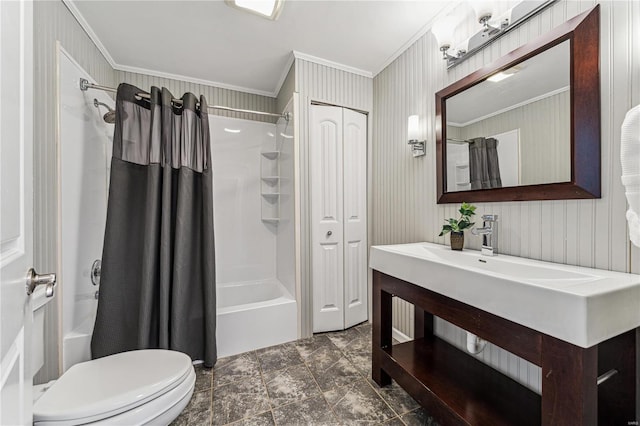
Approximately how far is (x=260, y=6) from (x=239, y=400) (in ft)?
7.92

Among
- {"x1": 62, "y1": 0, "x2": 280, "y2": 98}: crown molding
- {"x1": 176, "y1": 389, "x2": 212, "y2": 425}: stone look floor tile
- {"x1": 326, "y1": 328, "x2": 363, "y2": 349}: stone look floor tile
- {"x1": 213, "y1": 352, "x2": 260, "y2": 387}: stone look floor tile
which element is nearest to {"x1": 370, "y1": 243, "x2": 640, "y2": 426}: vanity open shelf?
{"x1": 326, "y1": 328, "x2": 363, "y2": 349}: stone look floor tile

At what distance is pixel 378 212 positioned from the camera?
2.40 metres

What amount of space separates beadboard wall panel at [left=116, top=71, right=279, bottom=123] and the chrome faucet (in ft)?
7.80

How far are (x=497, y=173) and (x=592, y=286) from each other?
75cm

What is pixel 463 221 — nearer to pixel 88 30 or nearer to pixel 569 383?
pixel 569 383

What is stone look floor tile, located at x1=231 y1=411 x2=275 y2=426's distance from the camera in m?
1.30

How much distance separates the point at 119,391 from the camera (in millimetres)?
1021

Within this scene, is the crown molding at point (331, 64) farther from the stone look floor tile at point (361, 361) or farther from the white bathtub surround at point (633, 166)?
the stone look floor tile at point (361, 361)

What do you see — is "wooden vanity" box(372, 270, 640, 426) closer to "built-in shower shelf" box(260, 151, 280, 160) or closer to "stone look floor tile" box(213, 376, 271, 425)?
"stone look floor tile" box(213, 376, 271, 425)

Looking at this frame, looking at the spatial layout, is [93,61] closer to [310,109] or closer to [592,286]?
[310,109]

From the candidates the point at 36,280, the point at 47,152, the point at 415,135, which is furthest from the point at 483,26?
the point at 47,152

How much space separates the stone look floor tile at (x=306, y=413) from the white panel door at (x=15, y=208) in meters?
1.10

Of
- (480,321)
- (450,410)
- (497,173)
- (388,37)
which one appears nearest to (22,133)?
(480,321)

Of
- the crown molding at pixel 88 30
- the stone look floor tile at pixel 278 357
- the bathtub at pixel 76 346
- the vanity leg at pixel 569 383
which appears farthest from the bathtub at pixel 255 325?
the crown molding at pixel 88 30
